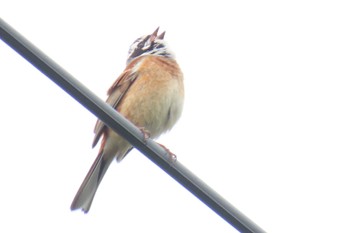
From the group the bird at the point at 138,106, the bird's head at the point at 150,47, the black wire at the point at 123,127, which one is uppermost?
the bird's head at the point at 150,47

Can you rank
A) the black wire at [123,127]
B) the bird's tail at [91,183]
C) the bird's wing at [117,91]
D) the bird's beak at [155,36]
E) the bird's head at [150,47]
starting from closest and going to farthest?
the black wire at [123,127] → the bird's tail at [91,183] → the bird's wing at [117,91] → the bird's head at [150,47] → the bird's beak at [155,36]

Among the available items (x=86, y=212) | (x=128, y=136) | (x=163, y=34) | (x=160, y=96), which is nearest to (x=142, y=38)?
(x=163, y=34)

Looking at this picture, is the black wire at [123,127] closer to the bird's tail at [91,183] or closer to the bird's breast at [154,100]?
the bird's breast at [154,100]

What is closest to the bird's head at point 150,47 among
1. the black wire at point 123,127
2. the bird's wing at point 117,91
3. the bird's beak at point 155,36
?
the bird's beak at point 155,36

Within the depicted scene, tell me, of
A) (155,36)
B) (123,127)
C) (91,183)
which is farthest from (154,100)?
(123,127)

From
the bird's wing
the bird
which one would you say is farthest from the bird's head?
the bird's wing

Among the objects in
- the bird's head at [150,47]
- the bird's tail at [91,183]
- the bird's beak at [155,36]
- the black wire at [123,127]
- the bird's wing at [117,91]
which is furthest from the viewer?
the bird's beak at [155,36]

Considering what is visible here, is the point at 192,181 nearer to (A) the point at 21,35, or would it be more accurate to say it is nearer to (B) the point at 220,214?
(B) the point at 220,214

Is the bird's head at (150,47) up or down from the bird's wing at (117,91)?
up

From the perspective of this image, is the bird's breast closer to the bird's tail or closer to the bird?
the bird
